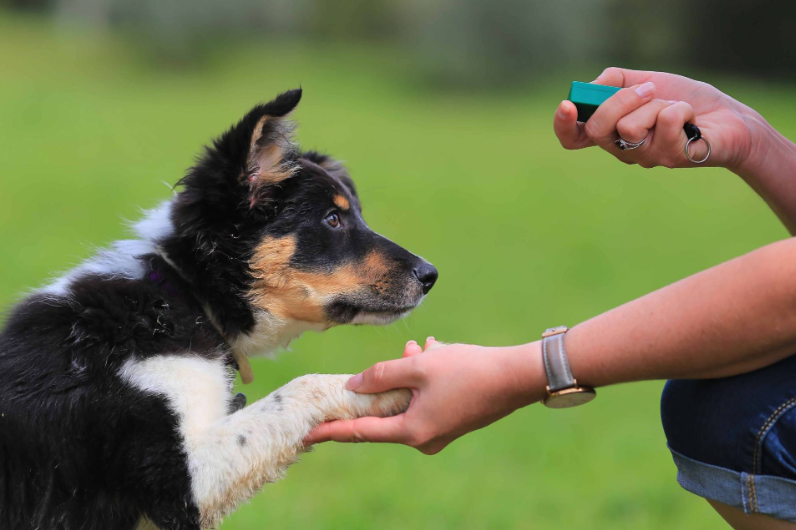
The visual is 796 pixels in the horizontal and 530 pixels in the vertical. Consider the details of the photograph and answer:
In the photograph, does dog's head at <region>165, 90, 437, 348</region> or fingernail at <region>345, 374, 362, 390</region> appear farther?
dog's head at <region>165, 90, 437, 348</region>

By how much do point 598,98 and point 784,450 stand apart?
122 centimetres

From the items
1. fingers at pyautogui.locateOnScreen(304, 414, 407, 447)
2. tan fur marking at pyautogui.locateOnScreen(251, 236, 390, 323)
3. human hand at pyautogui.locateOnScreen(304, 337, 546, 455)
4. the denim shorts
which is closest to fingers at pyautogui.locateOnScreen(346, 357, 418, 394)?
human hand at pyautogui.locateOnScreen(304, 337, 546, 455)

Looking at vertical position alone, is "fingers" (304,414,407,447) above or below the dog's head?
below

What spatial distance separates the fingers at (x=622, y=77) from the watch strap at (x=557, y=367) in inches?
43.9

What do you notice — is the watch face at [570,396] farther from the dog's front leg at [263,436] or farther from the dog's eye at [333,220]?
the dog's eye at [333,220]

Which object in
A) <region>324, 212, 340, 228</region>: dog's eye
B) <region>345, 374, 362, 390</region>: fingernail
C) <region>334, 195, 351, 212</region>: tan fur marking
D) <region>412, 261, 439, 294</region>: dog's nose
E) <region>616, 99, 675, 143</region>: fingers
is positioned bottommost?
<region>345, 374, 362, 390</region>: fingernail

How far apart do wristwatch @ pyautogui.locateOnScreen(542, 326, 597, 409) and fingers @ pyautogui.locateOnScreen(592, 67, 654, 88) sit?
3.60ft

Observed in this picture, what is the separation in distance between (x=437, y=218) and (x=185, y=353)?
10.5 meters

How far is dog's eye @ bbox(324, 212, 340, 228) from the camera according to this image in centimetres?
367

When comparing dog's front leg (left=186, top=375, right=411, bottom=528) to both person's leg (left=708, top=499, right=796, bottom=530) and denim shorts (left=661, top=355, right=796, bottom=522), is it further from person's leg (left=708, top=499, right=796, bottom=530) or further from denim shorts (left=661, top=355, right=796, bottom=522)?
person's leg (left=708, top=499, right=796, bottom=530)

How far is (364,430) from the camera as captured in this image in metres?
2.75

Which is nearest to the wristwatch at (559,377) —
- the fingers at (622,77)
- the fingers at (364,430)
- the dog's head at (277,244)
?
the fingers at (364,430)

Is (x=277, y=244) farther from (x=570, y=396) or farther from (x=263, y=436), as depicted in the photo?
(x=570, y=396)

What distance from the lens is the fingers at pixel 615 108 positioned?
2.71 metres
